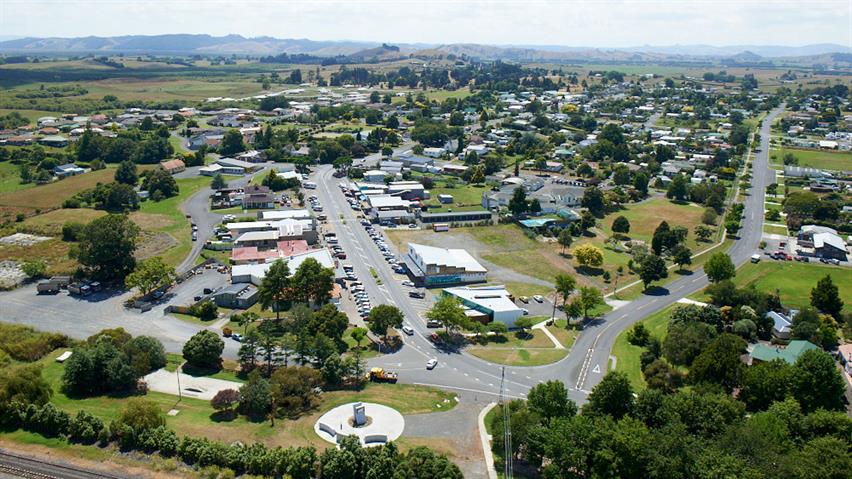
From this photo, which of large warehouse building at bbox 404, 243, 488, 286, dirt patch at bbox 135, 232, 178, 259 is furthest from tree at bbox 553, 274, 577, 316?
dirt patch at bbox 135, 232, 178, 259

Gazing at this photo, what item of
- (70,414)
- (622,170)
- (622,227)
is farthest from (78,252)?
(622,170)

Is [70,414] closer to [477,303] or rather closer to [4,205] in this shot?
[477,303]

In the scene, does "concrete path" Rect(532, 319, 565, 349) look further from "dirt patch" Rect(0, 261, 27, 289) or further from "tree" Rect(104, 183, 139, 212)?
"tree" Rect(104, 183, 139, 212)

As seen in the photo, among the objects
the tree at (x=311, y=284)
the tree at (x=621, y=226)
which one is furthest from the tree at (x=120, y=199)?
→ the tree at (x=621, y=226)

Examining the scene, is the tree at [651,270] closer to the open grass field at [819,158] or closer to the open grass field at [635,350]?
the open grass field at [635,350]

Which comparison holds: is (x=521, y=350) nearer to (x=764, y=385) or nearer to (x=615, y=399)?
(x=615, y=399)

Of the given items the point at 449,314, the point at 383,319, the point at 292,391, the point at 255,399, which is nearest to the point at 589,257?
the point at 449,314
